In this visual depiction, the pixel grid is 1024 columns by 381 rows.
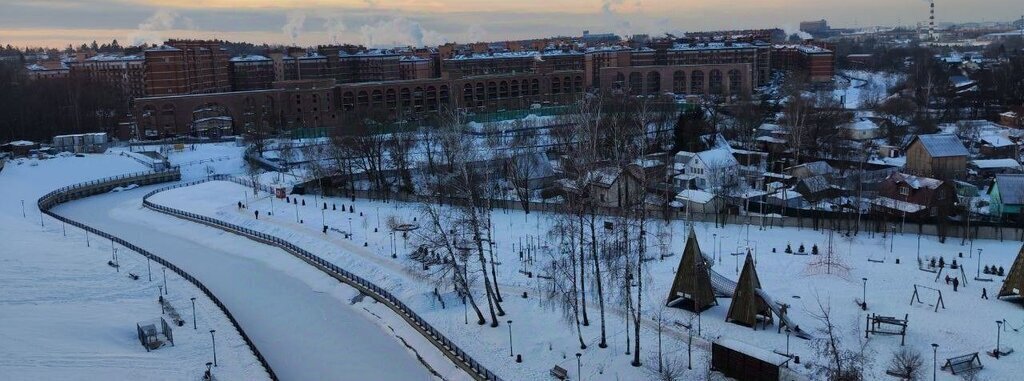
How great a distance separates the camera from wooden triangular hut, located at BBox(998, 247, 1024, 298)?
764 inches

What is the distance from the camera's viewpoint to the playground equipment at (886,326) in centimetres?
1762

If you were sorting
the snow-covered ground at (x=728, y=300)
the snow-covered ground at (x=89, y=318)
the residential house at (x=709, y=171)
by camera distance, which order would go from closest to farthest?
Answer: the snow-covered ground at (x=728, y=300), the snow-covered ground at (x=89, y=318), the residential house at (x=709, y=171)

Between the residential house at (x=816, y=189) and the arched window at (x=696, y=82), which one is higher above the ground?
the arched window at (x=696, y=82)

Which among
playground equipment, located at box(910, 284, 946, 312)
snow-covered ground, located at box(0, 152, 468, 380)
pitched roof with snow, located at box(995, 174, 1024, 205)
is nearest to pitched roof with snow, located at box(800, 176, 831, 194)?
pitched roof with snow, located at box(995, 174, 1024, 205)

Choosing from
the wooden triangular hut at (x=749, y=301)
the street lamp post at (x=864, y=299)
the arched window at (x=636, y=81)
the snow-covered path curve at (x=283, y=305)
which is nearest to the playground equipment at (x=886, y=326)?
the street lamp post at (x=864, y=299)

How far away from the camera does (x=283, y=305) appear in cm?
2441

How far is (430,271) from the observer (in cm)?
2469

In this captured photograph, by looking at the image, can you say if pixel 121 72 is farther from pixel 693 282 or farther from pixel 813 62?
pixel 813 62

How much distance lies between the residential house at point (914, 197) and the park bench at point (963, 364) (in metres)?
12.3

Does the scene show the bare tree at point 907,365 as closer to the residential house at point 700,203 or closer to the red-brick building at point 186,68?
the residential house at point 700,203

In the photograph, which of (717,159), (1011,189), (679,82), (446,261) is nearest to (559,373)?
(446,261)

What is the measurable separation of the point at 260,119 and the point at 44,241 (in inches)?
1221

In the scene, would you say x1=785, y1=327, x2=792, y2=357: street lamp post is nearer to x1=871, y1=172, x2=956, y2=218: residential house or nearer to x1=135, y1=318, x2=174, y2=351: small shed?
x1=871, y1=172, x2=956, y2=218: residential house

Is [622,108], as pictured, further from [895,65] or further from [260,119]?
[895,65]
